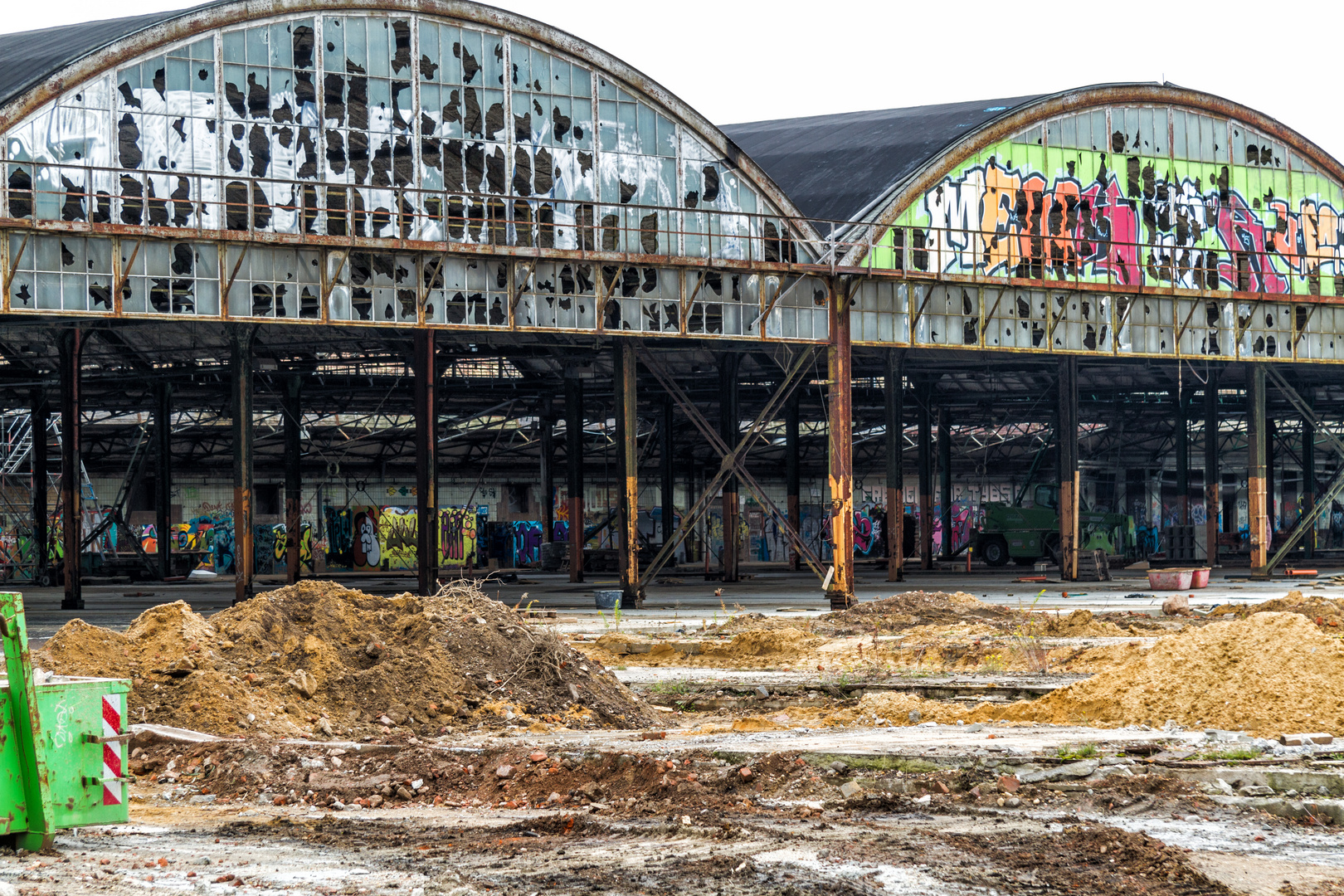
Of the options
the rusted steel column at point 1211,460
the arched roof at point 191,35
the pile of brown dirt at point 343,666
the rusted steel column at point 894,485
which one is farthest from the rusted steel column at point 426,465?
the rusted steel column at point 1211,460

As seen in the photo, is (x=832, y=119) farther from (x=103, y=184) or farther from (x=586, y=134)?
(x=103, y=184)

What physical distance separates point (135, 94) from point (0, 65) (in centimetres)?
473

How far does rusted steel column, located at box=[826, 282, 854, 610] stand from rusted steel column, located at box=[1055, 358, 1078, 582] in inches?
414

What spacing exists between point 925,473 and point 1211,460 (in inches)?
377

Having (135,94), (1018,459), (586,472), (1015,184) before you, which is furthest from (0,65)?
(1018,459)

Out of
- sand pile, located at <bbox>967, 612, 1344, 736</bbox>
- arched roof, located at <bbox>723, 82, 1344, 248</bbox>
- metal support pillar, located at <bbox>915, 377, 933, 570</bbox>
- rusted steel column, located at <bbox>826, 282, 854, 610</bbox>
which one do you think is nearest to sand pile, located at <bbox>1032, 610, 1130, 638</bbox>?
rusted steel column, located at <bbox>826, 282, 854, 610</bbox>

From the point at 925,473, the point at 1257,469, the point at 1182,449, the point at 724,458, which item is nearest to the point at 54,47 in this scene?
the point at 724,458

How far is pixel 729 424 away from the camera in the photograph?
43.0 m

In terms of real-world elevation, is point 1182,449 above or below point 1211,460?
above

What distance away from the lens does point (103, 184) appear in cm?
2756

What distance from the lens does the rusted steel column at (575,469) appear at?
45344mm

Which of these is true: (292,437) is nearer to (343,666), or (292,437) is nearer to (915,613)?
(915,613)

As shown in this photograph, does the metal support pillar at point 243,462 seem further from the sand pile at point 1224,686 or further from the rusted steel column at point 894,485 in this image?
the sand pile at point 1224,686

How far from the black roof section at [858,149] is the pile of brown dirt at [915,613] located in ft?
38.8
